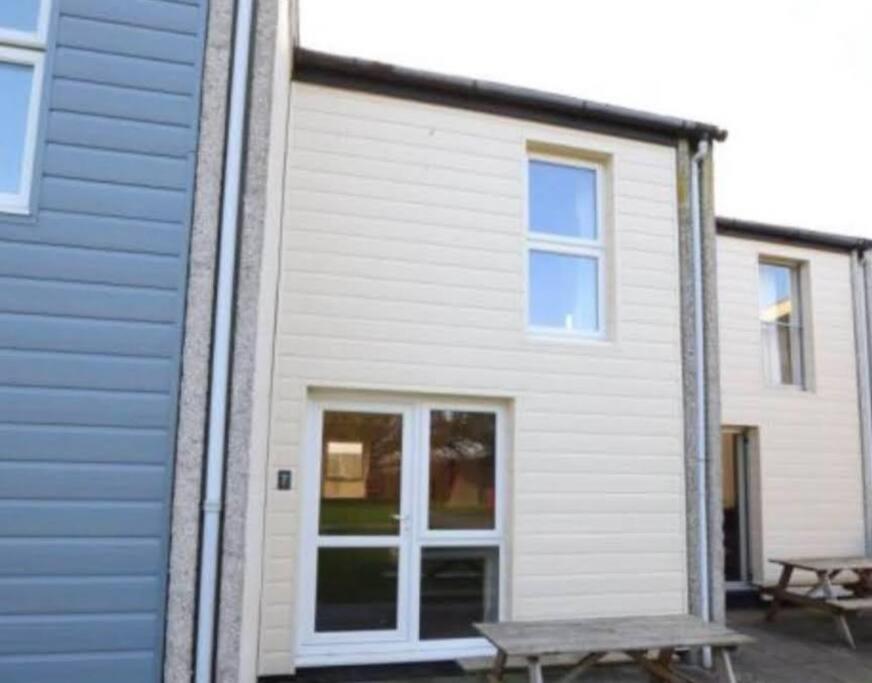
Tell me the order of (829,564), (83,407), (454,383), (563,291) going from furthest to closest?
1. (829,564)
2. (563,291)
3. (454,383)
4. (83,407)

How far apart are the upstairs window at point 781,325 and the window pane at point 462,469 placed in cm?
496

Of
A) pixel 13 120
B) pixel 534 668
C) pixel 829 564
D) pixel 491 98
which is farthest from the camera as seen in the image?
pixel 829 564

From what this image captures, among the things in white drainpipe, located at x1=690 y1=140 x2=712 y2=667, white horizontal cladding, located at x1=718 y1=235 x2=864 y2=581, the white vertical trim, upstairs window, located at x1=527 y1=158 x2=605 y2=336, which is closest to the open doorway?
white horizontal cladding, located at x1=718 y1=235 x2=864 y2=581

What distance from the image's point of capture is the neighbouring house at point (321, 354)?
3.15 meters

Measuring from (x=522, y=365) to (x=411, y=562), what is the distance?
183cm

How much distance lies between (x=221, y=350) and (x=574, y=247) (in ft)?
12.5

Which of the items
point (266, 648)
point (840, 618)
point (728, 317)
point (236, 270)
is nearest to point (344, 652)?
point (266, 648)

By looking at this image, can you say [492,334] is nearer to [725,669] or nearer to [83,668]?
[725,669]

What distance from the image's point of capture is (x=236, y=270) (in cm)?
344

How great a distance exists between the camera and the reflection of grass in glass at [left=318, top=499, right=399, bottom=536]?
18.0 ft

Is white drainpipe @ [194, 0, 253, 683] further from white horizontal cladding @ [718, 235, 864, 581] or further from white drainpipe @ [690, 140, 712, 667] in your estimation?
white horizontal cladding @ [718, 235, 864, 581]

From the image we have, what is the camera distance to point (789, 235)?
8.86 m

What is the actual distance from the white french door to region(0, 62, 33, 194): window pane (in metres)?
2.80

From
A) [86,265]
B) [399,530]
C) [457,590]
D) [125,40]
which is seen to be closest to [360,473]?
[399,530]
